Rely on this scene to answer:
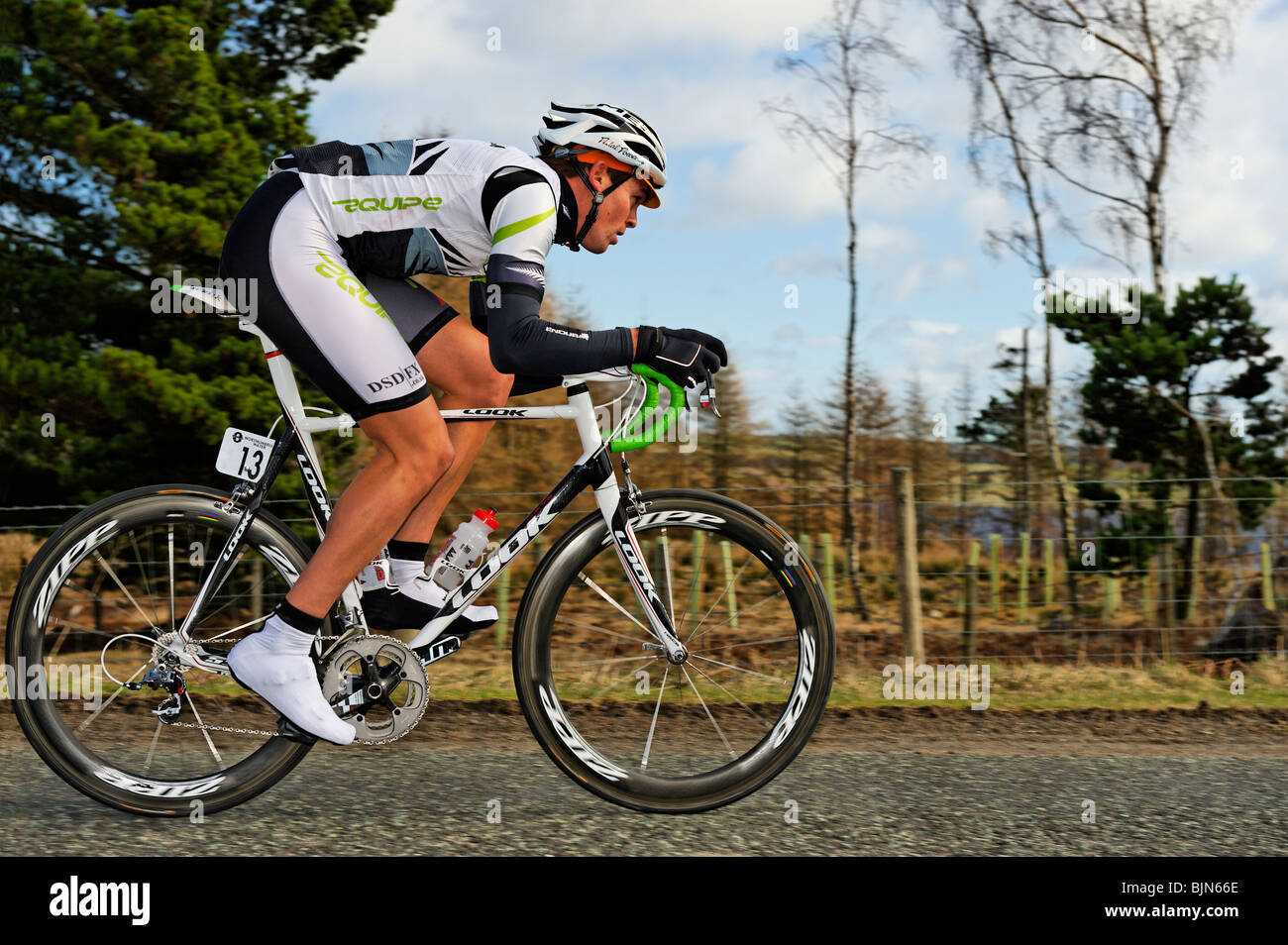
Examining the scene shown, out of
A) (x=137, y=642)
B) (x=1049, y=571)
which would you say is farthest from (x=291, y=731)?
(x=1049, y=571)

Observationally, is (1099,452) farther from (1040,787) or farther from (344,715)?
(344,715)

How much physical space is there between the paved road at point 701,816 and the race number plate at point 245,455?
1.10 m

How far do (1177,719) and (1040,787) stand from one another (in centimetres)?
226

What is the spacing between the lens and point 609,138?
3332 millimetres

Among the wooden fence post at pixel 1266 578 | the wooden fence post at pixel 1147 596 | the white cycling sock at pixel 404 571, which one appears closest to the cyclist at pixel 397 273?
the white cycling sock at pixel 404 571

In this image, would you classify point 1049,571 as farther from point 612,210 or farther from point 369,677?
point 369,677

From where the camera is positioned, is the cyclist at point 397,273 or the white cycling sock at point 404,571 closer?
the cyclist at point 397,273

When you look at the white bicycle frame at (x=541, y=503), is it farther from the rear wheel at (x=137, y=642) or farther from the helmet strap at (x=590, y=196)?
the helmet strap at (x=590, y=196)

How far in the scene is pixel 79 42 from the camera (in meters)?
9.57

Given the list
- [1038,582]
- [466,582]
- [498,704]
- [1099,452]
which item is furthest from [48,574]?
[1099,452]

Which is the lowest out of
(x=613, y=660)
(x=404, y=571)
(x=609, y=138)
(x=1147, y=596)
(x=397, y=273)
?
(x=1147, y=596)

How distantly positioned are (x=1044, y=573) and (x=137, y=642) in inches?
283

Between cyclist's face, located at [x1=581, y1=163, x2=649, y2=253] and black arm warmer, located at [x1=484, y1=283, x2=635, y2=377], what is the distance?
39cm

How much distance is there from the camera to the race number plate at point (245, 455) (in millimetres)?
3459
